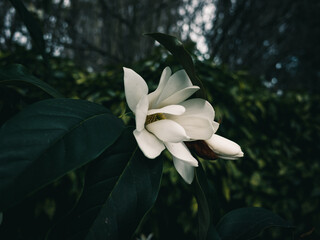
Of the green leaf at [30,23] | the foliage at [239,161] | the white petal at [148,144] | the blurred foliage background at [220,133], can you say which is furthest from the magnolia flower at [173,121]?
the foliage at [239,161]

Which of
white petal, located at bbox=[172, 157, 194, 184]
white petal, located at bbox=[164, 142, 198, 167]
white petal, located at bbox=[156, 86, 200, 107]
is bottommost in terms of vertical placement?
white petal, located at bbox=[172, 157, 194, 184]

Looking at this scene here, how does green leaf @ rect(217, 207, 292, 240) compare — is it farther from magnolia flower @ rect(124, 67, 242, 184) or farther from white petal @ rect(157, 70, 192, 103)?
white petal @ rect(157, 70, 192, 103)

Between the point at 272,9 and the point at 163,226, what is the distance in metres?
3.75

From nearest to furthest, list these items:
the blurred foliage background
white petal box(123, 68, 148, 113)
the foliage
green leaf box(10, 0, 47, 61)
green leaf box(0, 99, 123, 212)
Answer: green leaf box(0, 99, 123, 212) → white petal box(123, 68, 148, 113) → green leaf box(10, 0, 47, 61) → the blurred foliage background → the foliage

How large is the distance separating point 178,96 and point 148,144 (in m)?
0.12

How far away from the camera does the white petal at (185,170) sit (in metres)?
0.43

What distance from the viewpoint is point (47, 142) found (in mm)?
344

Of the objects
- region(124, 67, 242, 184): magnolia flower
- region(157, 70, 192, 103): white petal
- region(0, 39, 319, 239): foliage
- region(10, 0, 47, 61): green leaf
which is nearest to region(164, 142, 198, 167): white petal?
region(124, 67, 242, 184): magnolia flower

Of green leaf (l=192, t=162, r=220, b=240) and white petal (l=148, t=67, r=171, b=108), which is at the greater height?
white petal (l=148, t=67, r=171, b=108)

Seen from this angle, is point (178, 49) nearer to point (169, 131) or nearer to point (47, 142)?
point (169, 131)

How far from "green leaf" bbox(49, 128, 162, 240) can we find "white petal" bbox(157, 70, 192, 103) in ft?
0.45

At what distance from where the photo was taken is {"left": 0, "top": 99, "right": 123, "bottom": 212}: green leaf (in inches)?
12.0

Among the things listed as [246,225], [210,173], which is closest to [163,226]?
[210,173]

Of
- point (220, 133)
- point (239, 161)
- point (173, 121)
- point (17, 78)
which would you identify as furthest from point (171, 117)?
point (239, 161)
